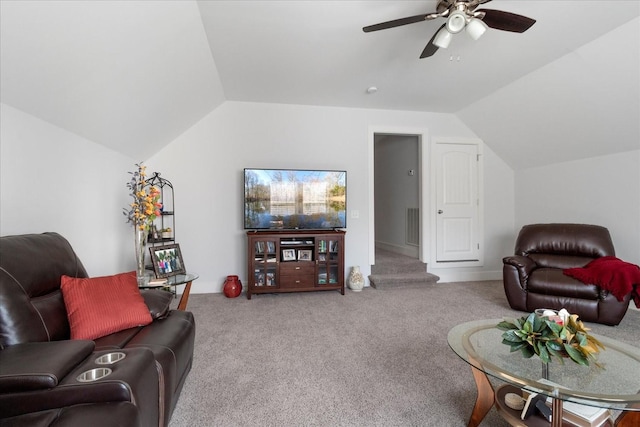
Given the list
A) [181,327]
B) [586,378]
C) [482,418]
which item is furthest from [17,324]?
[586,378]

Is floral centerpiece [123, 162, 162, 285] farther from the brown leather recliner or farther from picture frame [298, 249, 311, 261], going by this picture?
the brown leather recliner

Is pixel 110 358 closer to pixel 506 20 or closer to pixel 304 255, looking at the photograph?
pixel 506 20

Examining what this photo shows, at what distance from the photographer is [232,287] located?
161 inches

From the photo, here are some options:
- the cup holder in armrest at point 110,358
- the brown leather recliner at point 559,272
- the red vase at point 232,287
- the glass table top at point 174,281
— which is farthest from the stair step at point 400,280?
the cup holder in armrest at point 110,358

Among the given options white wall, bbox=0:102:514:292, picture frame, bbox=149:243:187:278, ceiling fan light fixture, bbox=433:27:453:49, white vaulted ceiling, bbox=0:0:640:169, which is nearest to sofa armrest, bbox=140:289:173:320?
picture frame, bbox=149:243:187:278

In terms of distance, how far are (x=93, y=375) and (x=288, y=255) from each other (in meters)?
3.04

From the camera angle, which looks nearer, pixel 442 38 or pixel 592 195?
pixel 442 38

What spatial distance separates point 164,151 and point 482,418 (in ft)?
14.1

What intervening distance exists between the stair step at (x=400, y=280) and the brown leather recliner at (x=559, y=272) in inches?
48.6

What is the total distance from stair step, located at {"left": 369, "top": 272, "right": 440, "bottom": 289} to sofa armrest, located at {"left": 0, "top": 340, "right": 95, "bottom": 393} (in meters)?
3.71

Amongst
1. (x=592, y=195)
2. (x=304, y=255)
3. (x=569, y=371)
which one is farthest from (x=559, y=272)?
(x=304, y=255)

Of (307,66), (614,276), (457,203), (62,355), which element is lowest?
(614,276)

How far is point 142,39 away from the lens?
7.45ft

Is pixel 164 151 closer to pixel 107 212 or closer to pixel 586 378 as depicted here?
pixel 107 212
